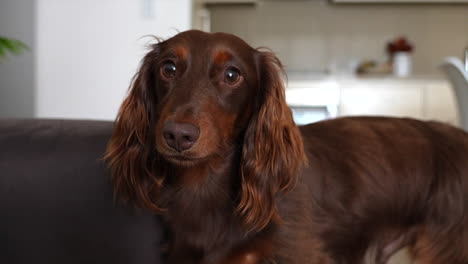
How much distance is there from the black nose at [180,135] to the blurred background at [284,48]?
204 centimetres

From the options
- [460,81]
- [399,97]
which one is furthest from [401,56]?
[460,81]

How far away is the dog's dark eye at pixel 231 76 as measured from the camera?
126 cm

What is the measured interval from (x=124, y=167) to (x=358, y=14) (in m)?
5.34

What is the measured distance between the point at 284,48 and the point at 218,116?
521 cm

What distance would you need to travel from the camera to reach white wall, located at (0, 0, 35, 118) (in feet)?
12.8

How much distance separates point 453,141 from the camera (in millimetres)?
1566

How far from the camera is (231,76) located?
127 centimetres

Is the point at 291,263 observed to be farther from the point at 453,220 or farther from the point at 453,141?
the point at 453,141

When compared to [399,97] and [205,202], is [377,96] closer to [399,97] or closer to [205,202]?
[399,97]

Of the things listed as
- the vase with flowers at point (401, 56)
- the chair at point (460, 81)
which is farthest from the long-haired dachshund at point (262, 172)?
the vase with flowers at point (401, 56)

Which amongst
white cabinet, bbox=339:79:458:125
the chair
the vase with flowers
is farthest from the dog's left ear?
the vase with flowers

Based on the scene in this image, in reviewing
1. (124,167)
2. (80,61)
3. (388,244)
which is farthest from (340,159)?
(80,61)

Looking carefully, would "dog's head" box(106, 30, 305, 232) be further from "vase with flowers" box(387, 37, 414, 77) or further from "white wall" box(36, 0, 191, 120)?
"vase with flowers" box(387, 37, 414, 77)

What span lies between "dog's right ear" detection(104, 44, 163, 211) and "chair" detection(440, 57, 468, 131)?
187cm
